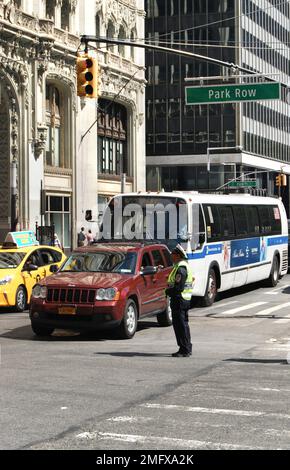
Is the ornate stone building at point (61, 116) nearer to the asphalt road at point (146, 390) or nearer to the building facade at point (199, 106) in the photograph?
the asphalt road at point (146, 390)

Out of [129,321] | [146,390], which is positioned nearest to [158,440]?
[146,390]

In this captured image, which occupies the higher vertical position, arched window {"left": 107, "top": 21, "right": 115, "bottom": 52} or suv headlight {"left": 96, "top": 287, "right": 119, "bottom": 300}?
arched window {"left": 107, "top": 21, "right": 115, "bottom": 52}

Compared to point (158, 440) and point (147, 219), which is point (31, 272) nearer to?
point (147, 219)

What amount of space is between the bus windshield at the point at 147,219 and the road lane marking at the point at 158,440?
1282 centimetres

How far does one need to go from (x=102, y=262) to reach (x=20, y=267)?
15.7 ft

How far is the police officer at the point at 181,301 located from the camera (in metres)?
12.8

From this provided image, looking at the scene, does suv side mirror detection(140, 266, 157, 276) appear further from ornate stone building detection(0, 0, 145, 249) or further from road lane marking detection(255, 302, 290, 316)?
ornate stone building detection(0, 0, 145, 249)

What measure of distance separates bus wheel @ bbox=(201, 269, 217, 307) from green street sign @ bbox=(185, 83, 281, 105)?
5034mm

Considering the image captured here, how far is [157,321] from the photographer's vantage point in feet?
Result: 58.7

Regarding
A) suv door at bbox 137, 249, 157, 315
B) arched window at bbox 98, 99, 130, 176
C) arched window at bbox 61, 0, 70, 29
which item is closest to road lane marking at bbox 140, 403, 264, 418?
suv door at bbox 137, 249, 157, 315

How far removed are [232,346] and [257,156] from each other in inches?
2799

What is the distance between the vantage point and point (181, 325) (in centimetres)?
1284

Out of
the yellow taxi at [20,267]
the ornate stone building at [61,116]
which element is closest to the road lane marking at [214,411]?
the yellow taxi at [20,267]

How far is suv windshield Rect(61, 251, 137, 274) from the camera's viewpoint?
1580cm
